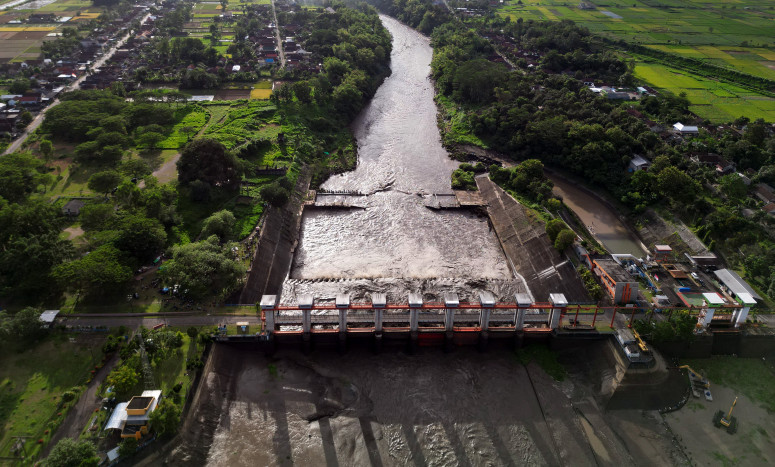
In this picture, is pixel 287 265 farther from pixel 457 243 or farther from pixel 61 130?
pixel 61 130

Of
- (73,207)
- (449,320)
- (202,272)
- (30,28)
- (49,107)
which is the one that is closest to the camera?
(449,320)

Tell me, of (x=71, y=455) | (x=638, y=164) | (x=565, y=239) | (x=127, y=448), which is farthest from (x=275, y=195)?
(x=638, y=164)

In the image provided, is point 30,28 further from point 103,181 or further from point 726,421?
point 726,421

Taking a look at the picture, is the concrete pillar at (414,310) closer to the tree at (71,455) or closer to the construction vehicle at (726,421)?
the construction vehicle at (726,421)

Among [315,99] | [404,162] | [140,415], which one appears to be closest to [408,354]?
[140,415]

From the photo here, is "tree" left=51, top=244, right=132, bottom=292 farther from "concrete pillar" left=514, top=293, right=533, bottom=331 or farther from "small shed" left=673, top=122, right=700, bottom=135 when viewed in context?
"small shed" left=673, top=122, right=700, bottom=135

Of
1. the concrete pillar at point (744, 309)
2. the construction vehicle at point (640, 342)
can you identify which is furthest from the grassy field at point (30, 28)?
the concrete pillar at point (744, 309)
